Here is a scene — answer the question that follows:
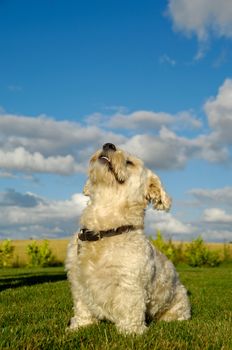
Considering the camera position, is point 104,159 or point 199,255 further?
point 199,255

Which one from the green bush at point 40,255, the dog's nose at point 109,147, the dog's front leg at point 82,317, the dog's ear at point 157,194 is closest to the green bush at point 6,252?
the green bush at point 40,255

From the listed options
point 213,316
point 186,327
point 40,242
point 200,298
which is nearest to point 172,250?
point 40,242

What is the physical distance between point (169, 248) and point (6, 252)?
38.7ft

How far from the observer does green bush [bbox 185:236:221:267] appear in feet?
130

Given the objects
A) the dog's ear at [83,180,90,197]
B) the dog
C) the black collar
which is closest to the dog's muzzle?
the dog

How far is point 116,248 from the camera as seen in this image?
23.7ft

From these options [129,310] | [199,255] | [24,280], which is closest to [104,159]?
[129,310]

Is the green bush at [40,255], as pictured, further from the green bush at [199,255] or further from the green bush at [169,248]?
the green bush at [199,255]

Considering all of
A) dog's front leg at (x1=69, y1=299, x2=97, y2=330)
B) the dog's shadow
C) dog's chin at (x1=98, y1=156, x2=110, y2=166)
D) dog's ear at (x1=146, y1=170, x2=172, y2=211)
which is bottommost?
dog's front leg at (x1=69, y1=299, x2=97, y2=330)

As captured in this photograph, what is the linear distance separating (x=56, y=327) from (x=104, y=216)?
1694mm

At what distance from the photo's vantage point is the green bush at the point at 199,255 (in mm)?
39625

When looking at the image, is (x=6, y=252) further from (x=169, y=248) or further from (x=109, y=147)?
(x=109, y=147)

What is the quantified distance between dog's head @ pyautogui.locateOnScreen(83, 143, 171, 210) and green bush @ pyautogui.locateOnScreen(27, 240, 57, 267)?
32738mm

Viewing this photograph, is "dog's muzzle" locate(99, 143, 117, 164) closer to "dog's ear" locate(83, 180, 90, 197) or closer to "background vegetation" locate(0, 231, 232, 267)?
"dog's ear" locate(83, 180, 90, 197)
